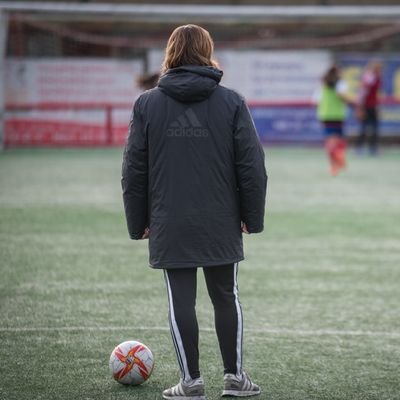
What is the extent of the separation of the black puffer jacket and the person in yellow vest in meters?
13.6

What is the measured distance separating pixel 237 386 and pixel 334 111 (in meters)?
14.0

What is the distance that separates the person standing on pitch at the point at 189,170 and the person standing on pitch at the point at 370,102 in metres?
19.1

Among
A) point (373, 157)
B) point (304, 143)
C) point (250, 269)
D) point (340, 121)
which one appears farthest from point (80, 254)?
point (304, 143)

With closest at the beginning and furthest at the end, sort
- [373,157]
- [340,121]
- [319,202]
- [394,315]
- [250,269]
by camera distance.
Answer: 1. [394,315]
2. [250,269]
3. [319,202]
4. [340,121]
5. [373,157]

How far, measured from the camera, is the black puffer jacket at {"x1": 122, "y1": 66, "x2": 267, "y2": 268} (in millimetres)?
4797

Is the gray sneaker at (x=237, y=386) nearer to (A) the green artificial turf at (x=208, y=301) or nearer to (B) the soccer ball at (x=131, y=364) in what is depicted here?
(A) the green artificial turf at (x=208, y=301)

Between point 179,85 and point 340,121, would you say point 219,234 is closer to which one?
point 179,85

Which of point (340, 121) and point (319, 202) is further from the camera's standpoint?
point (340, 121)

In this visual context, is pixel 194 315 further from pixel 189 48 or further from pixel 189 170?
pixel 189 48

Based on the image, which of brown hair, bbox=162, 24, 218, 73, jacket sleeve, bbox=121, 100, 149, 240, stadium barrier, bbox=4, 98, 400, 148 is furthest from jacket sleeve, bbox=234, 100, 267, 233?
stadium barrier, bbox=4, 98, 400, 148

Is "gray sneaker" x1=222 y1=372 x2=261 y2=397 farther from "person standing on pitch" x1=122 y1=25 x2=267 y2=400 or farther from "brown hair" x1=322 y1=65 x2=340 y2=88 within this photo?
"brown hair" x1=322 y1=65 x2=340 y2=88

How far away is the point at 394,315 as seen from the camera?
23.9 ft

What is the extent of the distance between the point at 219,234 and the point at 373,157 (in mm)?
18946

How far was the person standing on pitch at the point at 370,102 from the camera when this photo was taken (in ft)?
77.8
